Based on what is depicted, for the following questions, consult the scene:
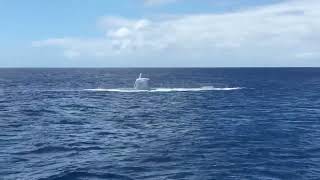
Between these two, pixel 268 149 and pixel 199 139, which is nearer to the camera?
pixel 268 149

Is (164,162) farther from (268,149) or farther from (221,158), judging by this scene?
(268,149)

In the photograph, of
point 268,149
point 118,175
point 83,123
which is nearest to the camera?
point 118,175

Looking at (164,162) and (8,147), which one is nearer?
(164,162)

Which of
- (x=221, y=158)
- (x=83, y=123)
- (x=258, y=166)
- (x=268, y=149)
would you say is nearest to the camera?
(x=258, y=166)

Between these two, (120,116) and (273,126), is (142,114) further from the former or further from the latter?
(273,126)

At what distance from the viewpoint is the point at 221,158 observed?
4675cm

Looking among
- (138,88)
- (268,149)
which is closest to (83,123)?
(268,149)

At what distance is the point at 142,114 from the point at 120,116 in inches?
192

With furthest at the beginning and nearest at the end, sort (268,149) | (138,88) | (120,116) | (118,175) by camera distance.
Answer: (138,88)
(120,116)
(268,149)
(118,175)

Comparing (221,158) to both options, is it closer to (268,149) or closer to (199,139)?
(268,149)

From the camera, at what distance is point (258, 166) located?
142 ft

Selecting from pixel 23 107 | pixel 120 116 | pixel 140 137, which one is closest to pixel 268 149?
pixel 140 137

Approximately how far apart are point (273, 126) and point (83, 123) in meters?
31.2

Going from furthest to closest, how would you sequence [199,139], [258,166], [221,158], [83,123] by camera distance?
[83,123] < [199,139] < [221,158] < [258,166]
